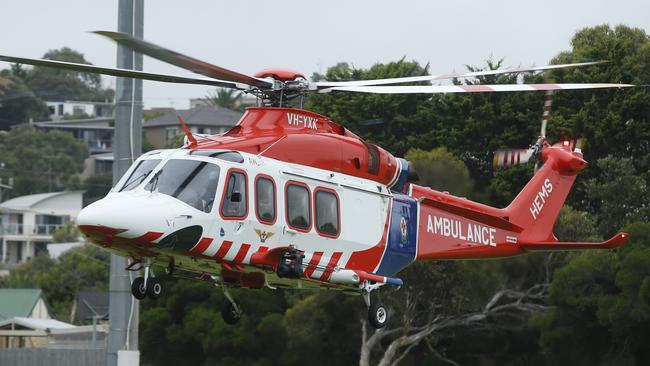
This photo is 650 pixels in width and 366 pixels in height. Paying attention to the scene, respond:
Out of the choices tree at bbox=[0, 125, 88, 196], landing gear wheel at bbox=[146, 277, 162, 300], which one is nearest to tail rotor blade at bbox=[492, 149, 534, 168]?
landing gear wheel at bbox=[146, 277, 162, 300]

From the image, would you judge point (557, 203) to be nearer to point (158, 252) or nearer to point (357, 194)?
point (357, 194)

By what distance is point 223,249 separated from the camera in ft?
54.5

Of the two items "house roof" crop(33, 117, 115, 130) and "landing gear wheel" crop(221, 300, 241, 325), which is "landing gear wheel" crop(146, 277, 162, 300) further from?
"house roof" crop(33, 117, 115, 130)

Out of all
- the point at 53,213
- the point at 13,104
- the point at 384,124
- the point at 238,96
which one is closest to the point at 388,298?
the point at 384,124

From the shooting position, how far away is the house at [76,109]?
484 ft

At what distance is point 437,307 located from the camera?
35.6 meters

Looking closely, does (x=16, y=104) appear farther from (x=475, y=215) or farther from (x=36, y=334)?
(x=475, y=215)

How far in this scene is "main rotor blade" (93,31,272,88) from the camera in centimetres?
1457

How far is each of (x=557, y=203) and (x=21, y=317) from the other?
35.3 meters

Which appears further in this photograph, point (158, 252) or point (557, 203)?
point (557, 203)

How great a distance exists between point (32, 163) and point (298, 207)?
100301 mm

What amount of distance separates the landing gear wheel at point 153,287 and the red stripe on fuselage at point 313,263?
1.99 meters

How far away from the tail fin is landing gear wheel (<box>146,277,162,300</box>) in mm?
6689

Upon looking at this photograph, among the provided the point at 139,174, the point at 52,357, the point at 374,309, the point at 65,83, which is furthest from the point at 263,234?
the point at 65,83
